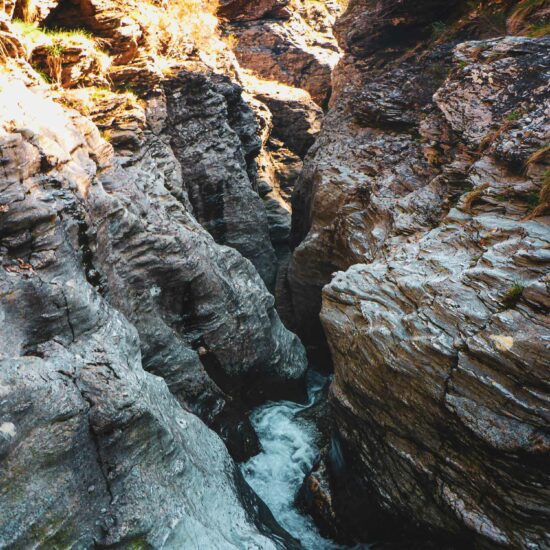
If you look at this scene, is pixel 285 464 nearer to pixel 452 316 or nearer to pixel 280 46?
pixel 452 316

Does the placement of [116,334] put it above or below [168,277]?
above

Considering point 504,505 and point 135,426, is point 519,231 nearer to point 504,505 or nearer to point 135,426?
point 504,505

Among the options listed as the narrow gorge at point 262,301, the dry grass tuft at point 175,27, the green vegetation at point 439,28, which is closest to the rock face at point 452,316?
the narrow gorge at point 262,301

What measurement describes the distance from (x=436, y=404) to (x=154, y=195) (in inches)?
338

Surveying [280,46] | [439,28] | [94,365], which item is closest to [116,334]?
[94,365]

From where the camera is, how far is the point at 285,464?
10.7 meters

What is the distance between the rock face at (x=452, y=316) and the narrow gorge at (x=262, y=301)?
47 mm

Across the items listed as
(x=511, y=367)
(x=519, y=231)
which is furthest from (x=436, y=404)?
(x=519, y=231)

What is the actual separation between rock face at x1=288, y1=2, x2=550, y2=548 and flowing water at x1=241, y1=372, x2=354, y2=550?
3.32ft

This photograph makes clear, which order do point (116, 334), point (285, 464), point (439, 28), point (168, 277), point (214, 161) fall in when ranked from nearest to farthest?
point (116, 334) → point (168, 277) → point (285, 464) → point (439, 28) → point (214, 161)

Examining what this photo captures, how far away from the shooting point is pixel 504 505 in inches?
220

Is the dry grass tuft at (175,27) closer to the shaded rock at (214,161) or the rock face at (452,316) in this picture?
the shaded rock at (214,161)

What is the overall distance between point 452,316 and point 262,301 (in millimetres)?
6656

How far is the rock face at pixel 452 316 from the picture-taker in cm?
552
